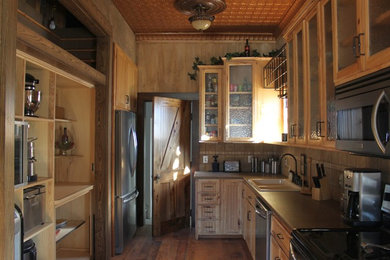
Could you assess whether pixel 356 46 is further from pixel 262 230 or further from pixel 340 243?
pixel 262 230

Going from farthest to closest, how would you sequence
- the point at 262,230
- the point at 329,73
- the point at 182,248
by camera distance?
the point at 182,248 < the point at 262,230 < the point at 329,73

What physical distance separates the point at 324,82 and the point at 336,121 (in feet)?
1.32

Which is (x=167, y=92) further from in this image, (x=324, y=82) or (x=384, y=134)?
(x=384, y=134)

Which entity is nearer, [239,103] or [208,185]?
[208,185]

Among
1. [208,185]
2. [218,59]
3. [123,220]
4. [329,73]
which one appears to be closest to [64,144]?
[123,220]

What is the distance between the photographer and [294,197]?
2.71m

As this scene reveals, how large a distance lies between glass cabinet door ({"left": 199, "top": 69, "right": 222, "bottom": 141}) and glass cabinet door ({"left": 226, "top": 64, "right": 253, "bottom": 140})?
18 centimetres

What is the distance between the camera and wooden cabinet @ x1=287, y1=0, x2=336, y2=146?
2.10 metres

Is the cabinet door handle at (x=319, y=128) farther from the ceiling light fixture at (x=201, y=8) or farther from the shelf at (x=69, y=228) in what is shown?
the shelf at (x=69, y=228)

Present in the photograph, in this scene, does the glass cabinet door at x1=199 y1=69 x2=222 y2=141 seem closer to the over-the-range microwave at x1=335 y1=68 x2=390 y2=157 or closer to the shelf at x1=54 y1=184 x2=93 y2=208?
the shelf at x1=54 y1=184 x2=93 y2=208

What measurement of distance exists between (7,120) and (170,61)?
11.0 feet

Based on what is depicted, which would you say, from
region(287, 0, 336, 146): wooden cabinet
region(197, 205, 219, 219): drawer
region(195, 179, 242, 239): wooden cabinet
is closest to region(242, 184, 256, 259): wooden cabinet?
region(195, 179, 242, 239): wooden cabinet

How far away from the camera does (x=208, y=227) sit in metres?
4.05

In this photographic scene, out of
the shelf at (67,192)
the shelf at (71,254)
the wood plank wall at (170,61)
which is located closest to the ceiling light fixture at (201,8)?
the wood plank wall at (170,61)
